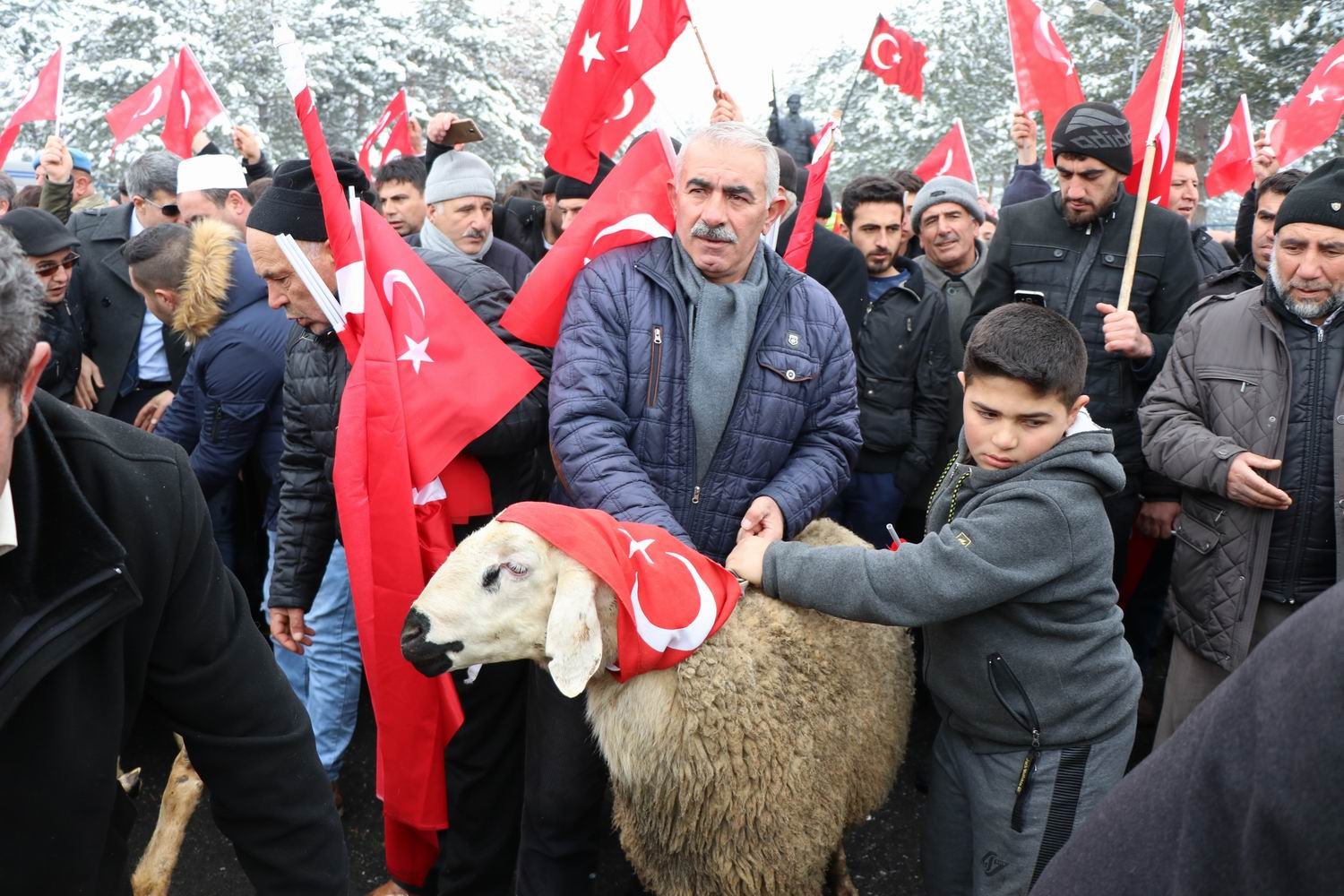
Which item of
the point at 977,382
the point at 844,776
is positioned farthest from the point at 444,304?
the point at 844,776

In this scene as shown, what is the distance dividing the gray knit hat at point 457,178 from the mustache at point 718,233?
8.48 ft

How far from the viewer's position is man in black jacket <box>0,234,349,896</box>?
1302 mm

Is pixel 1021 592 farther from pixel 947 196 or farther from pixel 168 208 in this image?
pixel 168 208

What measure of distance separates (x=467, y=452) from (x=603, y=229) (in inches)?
32.9

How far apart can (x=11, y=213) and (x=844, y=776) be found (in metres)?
4.35

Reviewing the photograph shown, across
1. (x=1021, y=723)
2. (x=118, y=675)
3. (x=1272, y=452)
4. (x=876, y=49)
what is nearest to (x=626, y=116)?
(x=1272, y=452)

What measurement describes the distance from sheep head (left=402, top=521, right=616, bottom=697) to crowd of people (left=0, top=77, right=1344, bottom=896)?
331mm

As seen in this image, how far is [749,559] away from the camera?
2.73 m

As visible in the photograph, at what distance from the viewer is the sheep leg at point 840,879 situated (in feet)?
11.2

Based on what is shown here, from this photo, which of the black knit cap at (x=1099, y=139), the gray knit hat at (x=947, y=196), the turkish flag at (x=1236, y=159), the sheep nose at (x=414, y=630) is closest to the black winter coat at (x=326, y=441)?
the sheep nose at (x=414, y=630)

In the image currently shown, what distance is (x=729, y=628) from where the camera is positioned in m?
2.71

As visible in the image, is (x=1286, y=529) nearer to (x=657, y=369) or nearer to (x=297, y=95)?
(x=657, y=369)

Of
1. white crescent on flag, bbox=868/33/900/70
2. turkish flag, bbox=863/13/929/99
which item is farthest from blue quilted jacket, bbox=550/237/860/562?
white crescent on flag, bbox=868/33/900/70

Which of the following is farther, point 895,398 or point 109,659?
point 895,398
